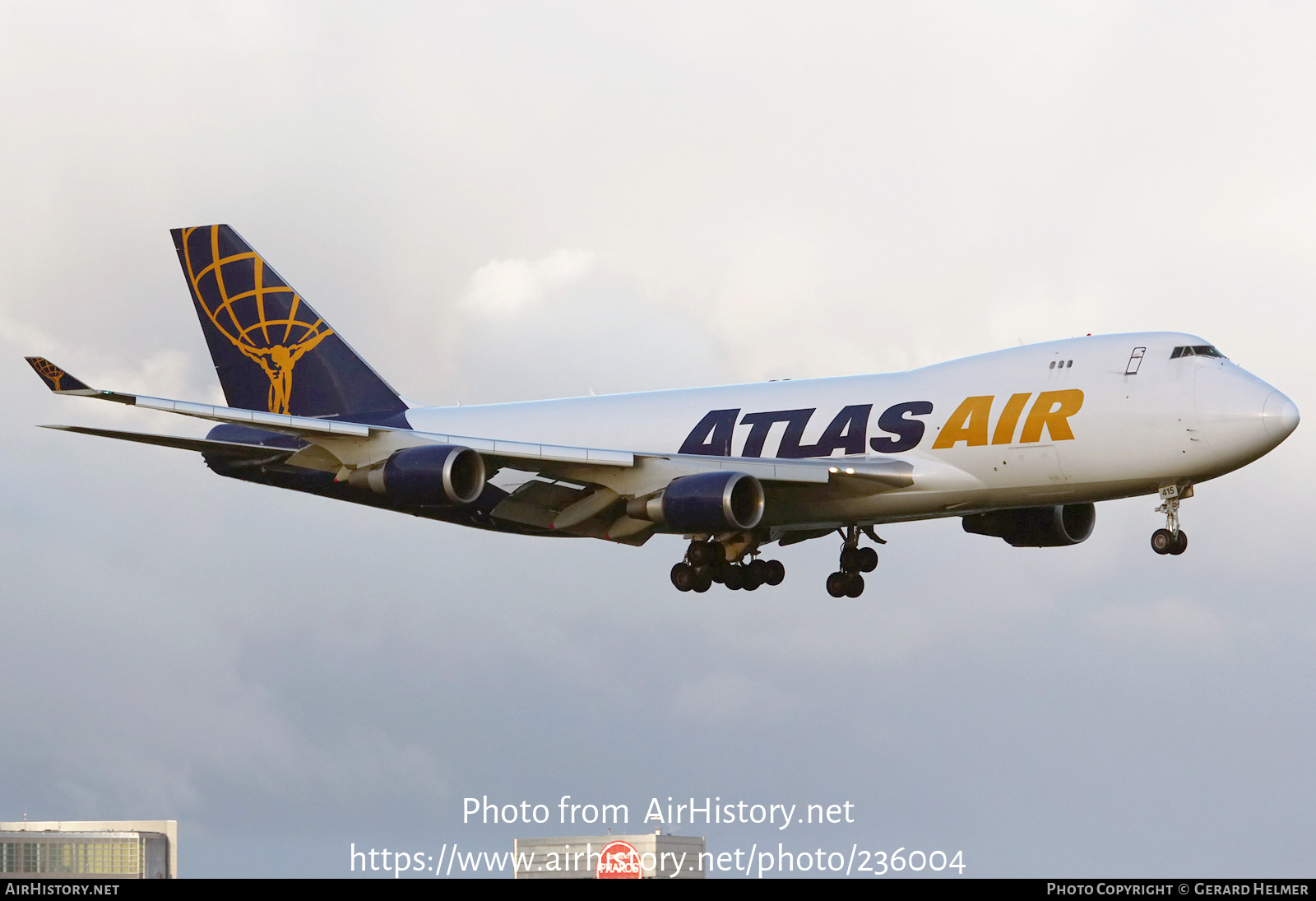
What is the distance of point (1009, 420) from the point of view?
39406 mm

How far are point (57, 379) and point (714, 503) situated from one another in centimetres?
1407

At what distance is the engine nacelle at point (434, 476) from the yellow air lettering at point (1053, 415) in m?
12.2

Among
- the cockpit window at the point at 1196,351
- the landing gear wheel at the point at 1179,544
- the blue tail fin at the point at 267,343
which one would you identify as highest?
the blue tail fin at the point at 267,343

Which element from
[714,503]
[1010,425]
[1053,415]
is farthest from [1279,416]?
[714,503]

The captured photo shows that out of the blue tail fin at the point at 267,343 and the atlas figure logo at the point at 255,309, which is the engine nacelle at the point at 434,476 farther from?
the atlas figure logo at the point at 255,309

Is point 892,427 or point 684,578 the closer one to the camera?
point 892,427

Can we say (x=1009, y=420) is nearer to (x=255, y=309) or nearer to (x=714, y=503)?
(x=714, y=503)

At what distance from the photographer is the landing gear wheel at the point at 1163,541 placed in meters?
39.1

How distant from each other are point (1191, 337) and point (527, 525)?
16.4m

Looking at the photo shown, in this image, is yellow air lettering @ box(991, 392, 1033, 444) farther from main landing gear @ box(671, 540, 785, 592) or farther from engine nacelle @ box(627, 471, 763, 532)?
main landing gear @ box(671, 540, 785, 592)

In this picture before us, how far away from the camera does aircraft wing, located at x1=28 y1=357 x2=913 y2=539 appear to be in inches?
1576

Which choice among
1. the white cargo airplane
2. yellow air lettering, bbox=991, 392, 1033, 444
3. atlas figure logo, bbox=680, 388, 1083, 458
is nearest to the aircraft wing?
the white cargo airplane

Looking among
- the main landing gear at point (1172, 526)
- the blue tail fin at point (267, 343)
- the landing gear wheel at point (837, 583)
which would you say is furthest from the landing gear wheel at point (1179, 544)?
the blue tail fin at point (267, 343)

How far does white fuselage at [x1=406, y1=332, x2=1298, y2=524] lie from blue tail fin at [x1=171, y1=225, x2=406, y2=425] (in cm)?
891
